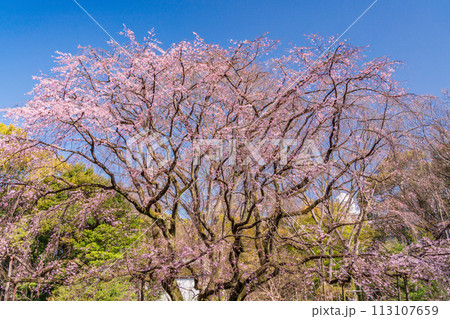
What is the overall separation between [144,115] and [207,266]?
3.01 m

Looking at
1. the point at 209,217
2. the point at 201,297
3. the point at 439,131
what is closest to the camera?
the point at 201,297

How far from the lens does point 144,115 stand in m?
5.12

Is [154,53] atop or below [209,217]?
atop

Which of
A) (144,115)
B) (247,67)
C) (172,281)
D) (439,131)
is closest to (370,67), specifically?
(247,67)

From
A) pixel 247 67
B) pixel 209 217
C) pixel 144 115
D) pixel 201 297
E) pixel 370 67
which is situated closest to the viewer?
pixel 370 67

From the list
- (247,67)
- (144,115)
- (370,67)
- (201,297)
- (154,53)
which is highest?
(247,67)
